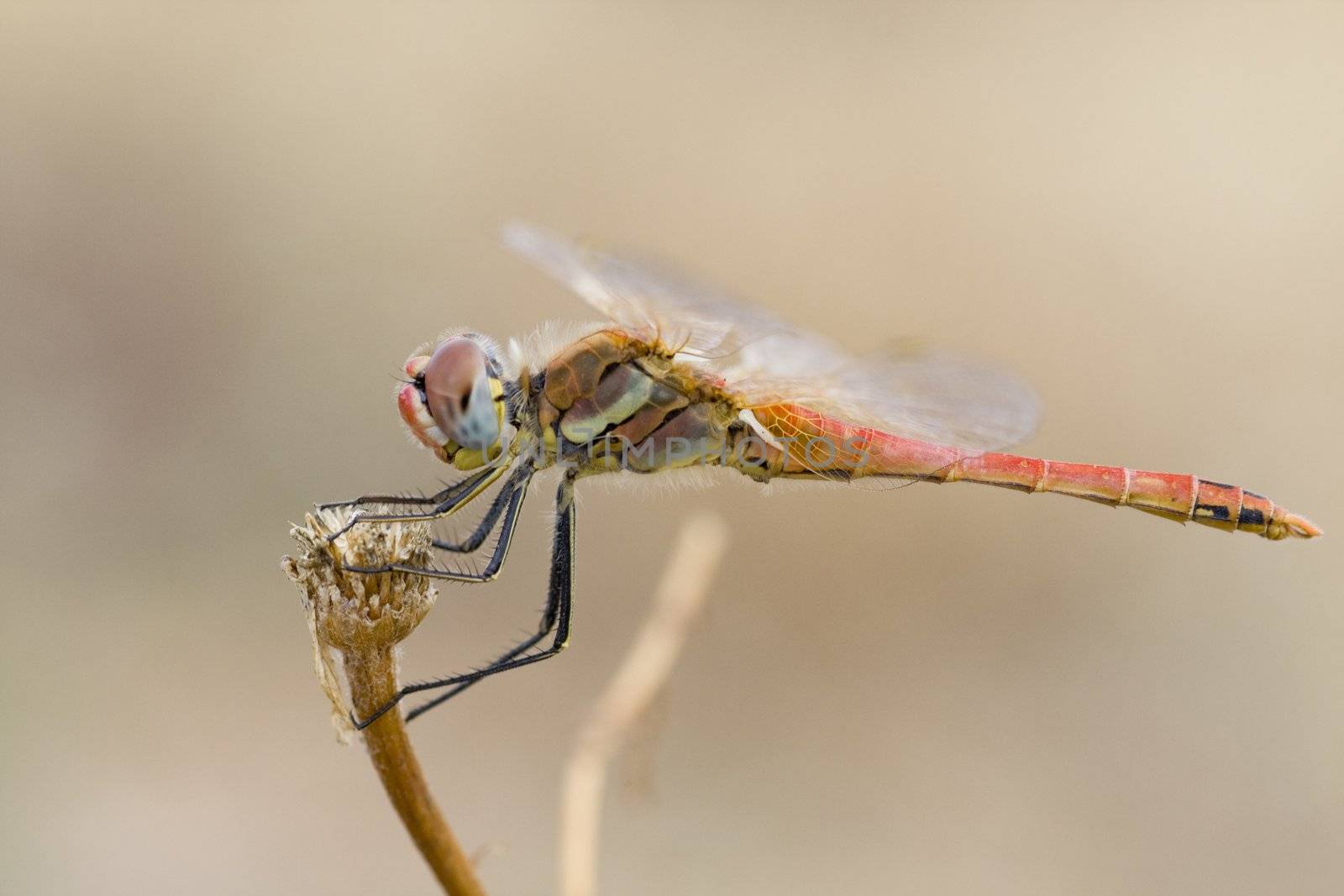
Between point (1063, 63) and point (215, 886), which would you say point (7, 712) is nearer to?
point (215, 886)

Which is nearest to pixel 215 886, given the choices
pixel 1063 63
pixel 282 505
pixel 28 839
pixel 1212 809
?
pixel 28 839

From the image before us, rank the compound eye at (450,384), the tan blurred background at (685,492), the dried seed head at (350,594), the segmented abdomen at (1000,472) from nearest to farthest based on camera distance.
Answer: the dried seed head at (350,594)
the compound eye at (450,384)
the segmented abdomen at (1000,472)
the tan blurred background at (685,492)

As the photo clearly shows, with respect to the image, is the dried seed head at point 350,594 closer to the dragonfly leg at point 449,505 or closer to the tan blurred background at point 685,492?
the dragonfly leg at point 449,505

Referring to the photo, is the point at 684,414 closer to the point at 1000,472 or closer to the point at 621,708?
the point at 621,708

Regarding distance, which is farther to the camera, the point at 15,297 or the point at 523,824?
the point at 15,297

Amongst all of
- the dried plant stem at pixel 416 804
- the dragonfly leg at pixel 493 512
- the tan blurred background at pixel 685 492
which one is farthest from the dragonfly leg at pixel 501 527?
the tan blurred background at pixel 685 492

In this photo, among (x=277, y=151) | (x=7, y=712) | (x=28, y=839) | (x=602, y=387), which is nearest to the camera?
(x=602, y=387)

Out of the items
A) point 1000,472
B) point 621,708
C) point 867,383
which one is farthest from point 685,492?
point 621,708

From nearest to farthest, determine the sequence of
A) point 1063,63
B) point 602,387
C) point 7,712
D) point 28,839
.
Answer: point 602,387 < point 28,839 < point 7,712 < point 1063,63
